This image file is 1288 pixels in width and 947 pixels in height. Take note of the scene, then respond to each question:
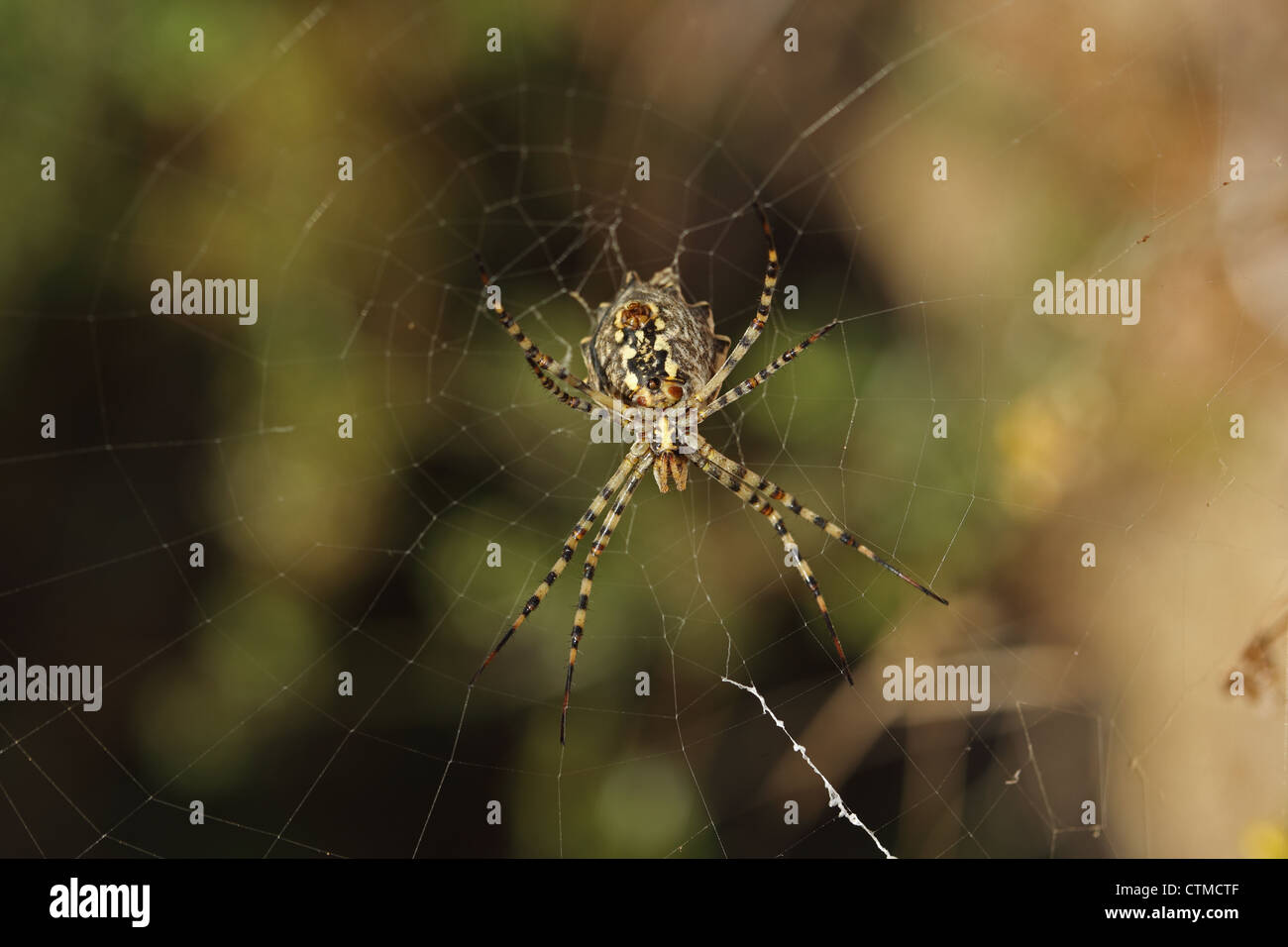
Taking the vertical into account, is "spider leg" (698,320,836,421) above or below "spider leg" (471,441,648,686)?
above

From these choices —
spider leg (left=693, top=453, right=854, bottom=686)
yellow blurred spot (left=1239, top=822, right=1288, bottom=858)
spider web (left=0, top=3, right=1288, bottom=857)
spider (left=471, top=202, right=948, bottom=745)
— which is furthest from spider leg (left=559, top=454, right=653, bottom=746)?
yellow blurred spot (left=1239, top=822, right=1288, bottom=858)

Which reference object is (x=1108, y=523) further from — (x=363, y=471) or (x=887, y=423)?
(x=363, y=471)

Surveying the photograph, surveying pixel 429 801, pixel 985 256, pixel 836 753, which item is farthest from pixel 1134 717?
pixel 429 801

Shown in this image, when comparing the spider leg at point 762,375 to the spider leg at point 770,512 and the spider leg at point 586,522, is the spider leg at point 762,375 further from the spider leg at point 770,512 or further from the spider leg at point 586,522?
the spider leg at point 586,522

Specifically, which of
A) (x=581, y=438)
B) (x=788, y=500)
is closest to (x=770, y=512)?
(x=788, y=500)

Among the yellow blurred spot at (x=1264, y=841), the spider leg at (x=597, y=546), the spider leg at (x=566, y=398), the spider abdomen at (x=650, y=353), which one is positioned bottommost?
the yellow blurred spot at (x=1264, y=841)

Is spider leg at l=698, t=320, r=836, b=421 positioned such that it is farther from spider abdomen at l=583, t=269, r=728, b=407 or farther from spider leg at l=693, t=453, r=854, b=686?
spider leg at l=693, t=453, r=854, b=686

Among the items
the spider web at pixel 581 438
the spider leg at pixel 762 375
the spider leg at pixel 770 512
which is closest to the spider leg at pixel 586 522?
the spider leg at pixel 770 512
